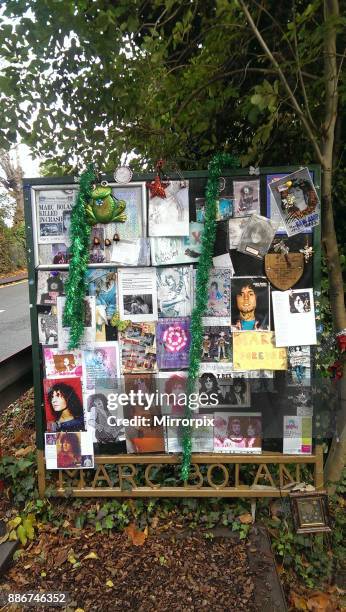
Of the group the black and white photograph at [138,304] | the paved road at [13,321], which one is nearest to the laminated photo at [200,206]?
the black and white photograph at [138,304]

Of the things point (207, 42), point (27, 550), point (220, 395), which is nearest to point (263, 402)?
point (220, 395)

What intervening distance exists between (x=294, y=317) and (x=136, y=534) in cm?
151

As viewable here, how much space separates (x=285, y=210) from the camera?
230 cm

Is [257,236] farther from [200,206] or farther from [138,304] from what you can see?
[138,304]

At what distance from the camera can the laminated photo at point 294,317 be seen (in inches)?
92.6

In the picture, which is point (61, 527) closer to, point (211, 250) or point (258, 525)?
point (258, 525)

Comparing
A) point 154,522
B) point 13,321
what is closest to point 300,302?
point 154,522

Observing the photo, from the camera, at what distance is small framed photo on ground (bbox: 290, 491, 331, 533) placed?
228 cm

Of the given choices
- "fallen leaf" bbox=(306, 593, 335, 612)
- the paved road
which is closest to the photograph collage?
"fallen leaf" bbox=(306, 593, 335, 612)

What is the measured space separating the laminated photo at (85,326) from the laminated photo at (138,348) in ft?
0.56

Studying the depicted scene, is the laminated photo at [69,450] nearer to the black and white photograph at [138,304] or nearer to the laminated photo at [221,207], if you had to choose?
the black and white photograph at [138,304]

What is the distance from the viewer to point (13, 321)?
9.45 m

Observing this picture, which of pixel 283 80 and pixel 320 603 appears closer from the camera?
pixel 283 80

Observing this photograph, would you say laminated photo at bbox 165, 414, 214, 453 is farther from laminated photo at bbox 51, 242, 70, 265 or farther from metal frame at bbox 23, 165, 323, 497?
laminated photo at bbox 51, 242, 70, 265
